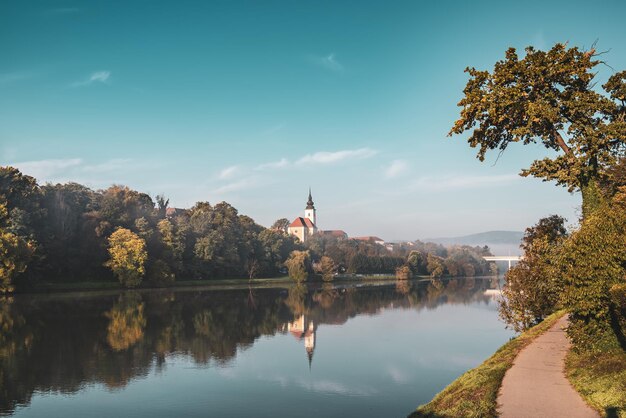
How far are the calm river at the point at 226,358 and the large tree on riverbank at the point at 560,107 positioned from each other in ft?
31.2

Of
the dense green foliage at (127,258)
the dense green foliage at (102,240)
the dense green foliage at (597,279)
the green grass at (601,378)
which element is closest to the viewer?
the green grass at (601,378)

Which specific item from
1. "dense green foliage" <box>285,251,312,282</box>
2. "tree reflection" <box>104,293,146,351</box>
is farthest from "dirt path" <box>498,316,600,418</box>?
"dense green foliage" <box>285,251,312,282</box>

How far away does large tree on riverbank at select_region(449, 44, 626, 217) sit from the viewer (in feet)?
59.4

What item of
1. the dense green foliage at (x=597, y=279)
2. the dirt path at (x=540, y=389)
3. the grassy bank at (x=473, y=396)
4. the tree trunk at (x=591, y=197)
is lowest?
the grassy bank at (x=473, y=396)

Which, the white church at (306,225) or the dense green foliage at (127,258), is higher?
the white church at (306,225)

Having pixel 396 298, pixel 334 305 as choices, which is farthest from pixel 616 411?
pixel 396 298

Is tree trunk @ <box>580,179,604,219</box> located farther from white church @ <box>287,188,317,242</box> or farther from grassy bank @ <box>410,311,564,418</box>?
white church @ <box>287,188,317,242</box>

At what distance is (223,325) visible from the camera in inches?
1374

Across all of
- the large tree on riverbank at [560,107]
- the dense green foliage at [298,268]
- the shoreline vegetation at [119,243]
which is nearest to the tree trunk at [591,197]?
the large tree on riverbank at [560,107]

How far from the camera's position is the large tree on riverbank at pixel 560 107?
18.1m

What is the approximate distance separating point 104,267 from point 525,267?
57.3 meters

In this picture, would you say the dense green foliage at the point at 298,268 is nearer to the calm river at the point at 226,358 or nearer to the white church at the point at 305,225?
the calm river at the point at 226,358

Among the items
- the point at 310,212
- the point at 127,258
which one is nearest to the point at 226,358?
the point at 127,258

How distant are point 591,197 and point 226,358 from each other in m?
17.4
